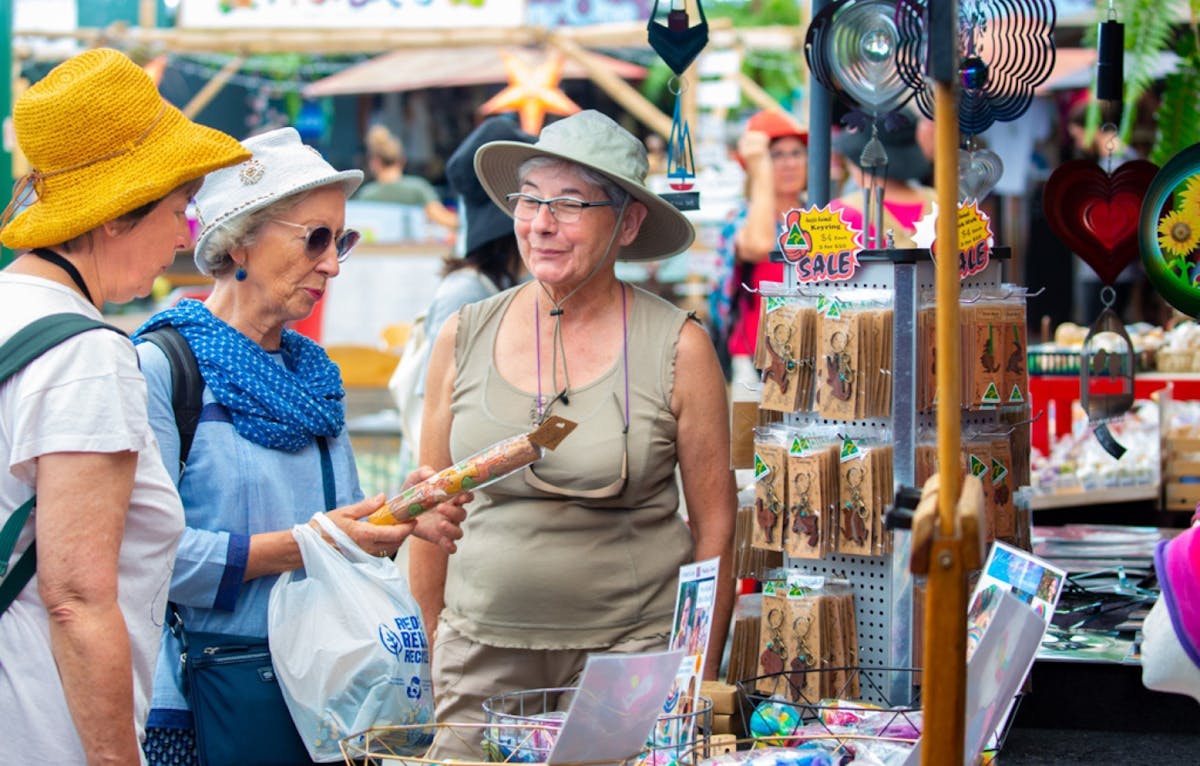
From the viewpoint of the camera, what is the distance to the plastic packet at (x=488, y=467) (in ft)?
7.30

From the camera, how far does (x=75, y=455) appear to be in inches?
71.3

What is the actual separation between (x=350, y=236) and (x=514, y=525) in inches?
25.2

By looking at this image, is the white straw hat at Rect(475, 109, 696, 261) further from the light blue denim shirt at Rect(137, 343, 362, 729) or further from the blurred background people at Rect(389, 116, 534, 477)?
the blurred background people at Rect(389, 116, 534, 477)

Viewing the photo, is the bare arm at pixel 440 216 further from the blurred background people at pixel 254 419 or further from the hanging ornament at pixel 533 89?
the blurred background people at pixel 254 419

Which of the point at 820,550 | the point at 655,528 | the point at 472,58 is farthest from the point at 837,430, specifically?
the point at 472,58

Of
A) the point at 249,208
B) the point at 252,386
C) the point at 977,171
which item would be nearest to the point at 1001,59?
the point at 977,171

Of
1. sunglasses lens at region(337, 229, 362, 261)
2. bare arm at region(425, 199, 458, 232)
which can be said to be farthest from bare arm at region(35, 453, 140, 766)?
bare arm at region(425, 199, 458, 232)

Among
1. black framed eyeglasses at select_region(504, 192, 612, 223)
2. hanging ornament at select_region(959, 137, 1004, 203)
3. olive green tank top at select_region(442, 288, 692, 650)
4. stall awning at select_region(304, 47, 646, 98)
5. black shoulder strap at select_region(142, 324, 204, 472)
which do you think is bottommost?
olive green tank top at select_region(442, 288, 692, 650)

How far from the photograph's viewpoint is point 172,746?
93.2 inches

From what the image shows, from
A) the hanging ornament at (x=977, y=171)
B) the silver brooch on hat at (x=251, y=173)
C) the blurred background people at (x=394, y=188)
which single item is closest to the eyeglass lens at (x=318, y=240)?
the silver brooch on hat at (x=251, y=173)

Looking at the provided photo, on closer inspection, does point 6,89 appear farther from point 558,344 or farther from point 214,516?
point 214,516

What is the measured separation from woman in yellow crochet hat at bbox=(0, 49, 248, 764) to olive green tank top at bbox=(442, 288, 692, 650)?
840 mm

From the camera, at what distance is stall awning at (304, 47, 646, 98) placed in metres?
13.6

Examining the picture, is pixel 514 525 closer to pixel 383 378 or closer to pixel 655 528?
pixel 655 528
